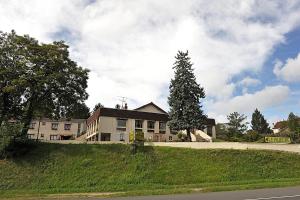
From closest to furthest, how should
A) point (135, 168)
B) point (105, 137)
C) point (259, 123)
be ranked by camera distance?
1. point (135, 168)
2. point (105, 137)
3. point (259, 123)

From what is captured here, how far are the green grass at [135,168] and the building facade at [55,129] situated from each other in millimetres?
47102

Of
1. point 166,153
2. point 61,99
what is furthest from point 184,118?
point 61,99

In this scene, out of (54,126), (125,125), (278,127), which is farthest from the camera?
(278,127)

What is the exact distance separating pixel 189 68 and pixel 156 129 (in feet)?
53.7

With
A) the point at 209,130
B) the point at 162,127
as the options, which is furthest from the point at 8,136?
the point at 209,130

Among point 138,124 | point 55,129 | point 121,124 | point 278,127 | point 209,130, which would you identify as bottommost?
point 209,130

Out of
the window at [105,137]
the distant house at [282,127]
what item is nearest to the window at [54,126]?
the window at [105,137]

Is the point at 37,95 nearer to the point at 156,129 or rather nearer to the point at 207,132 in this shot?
the point at 156,129

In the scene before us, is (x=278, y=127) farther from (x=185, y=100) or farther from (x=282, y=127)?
(x=185, y=100)

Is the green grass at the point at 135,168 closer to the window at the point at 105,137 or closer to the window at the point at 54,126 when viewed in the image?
the window at the point at 105,137

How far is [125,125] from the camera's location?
64625 millimetres

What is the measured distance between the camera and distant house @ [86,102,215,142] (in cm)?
6284

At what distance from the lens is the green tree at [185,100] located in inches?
2064

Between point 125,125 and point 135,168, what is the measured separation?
29995 mm
